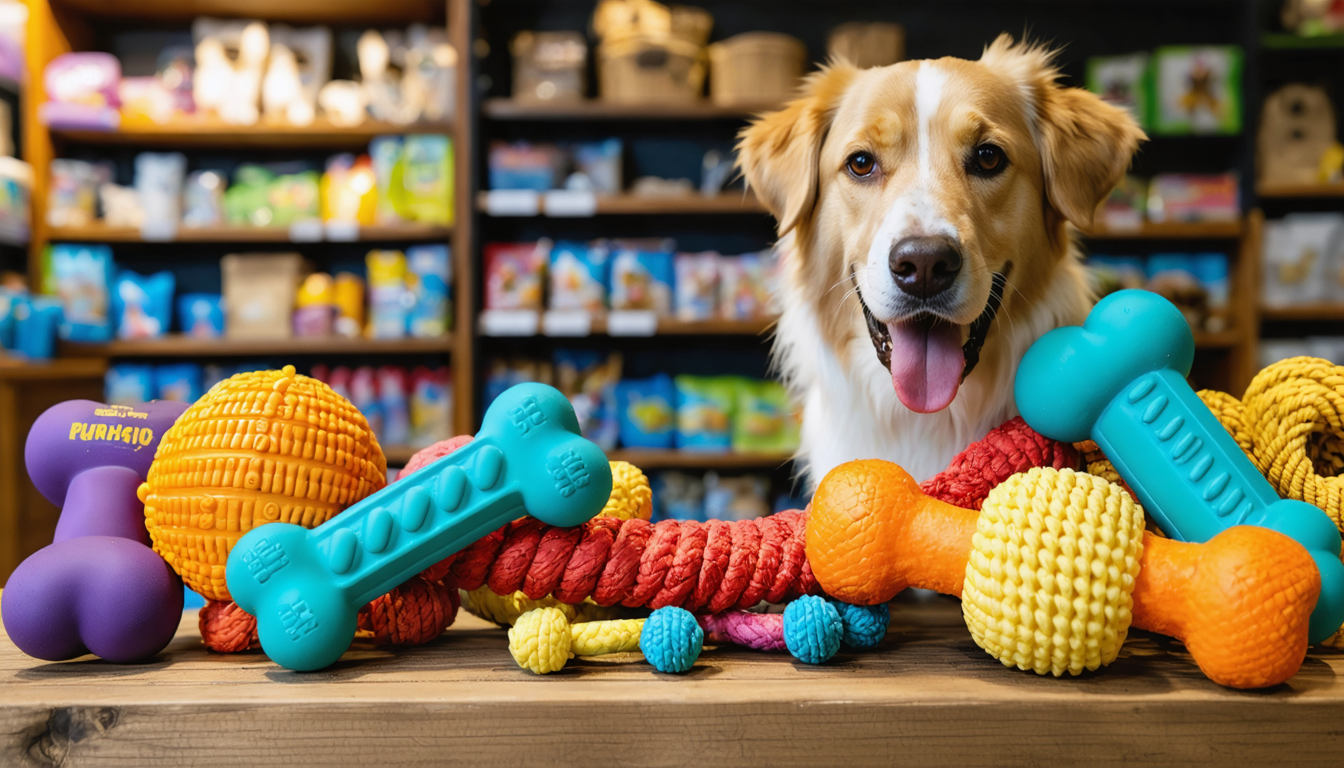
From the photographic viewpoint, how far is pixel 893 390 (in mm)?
965

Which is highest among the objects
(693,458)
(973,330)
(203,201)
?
(203,201)

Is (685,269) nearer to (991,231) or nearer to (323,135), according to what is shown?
(323,135)

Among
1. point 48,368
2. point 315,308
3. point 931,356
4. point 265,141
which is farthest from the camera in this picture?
point 265,141

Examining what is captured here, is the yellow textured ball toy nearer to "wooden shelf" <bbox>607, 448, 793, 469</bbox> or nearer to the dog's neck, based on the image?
the dog's neck

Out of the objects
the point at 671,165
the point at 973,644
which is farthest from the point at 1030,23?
the point at 973,644

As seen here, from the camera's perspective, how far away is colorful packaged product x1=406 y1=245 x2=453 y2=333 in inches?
117

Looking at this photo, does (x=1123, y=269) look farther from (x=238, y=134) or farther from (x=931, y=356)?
(x=238, y=134)

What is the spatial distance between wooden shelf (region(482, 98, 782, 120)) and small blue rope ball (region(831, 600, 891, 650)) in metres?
2.60

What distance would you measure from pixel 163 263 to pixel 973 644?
3.61 metres

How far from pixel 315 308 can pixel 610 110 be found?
51.7 inches

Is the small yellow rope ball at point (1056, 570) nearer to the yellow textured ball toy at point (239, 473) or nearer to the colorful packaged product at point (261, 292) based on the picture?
the yellow textured ball toy at point (239, 473)

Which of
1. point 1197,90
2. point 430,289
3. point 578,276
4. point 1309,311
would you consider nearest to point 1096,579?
point 578,276

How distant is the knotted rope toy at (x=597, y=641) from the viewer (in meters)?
0.60

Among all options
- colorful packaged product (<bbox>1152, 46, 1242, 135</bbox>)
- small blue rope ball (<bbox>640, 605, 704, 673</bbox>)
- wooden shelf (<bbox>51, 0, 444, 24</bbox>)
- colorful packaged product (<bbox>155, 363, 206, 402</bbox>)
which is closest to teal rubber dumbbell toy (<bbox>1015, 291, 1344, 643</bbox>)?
small blue rope ball (<bbox>640, 605, 704, 673</bbox>)
